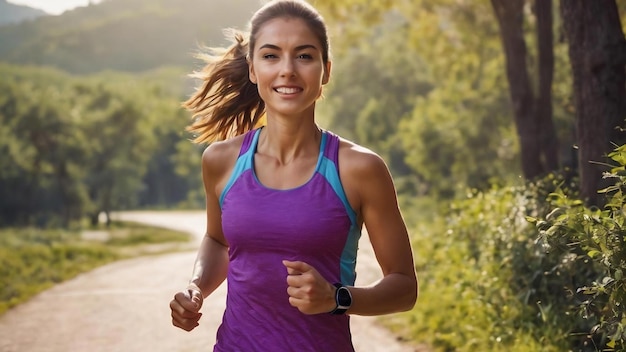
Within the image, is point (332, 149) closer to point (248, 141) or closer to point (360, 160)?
point (360, 160)

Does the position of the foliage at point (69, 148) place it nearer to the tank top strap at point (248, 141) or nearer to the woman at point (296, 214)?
the tank top strap at point (248, 141)

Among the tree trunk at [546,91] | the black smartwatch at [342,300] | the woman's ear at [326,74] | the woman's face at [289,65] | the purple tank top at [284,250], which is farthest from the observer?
the tree trunk at [546,91]

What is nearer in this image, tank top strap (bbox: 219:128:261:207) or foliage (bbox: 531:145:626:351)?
tank top strap (bbox: 219:128:261:207)

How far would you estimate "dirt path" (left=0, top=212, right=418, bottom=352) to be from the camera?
9.66 m

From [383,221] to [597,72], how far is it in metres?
4.31

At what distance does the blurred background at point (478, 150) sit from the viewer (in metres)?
6.49

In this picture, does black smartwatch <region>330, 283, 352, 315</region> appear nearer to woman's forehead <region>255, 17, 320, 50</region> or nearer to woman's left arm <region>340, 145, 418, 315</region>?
woman's left arm <region>340, 145, 418, 315</region>

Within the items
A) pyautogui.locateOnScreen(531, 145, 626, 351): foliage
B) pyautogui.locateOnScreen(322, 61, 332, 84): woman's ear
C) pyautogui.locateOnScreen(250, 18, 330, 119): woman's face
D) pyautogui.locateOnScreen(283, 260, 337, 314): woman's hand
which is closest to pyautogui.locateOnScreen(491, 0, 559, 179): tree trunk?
pyautogui.locateOnScreen(531, 145, 626, 351): foliage

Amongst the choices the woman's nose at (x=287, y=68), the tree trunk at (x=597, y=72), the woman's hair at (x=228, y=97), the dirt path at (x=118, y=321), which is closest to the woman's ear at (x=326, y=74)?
the woman's nose at (x=287, y=68)

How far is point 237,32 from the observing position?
3926 mm

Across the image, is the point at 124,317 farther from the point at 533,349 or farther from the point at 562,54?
the point at 562,54

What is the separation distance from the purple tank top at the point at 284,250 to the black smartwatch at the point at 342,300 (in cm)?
21

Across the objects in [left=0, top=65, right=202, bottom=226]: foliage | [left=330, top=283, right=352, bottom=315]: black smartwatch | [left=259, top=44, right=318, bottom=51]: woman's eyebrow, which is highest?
[left=259, top=44, right=318, bottom=51]: woman's eyebrow

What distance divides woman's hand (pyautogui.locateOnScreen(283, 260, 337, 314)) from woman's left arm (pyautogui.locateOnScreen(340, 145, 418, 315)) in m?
0.38
